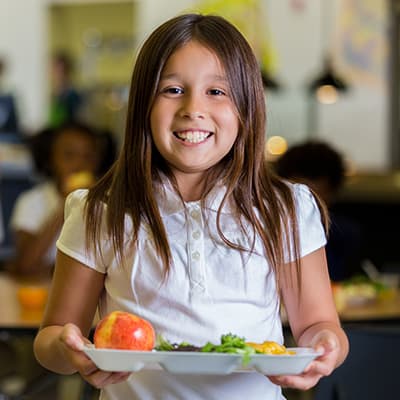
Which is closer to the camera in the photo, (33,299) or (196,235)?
(196,235)

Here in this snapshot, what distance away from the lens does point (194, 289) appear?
1.38 m

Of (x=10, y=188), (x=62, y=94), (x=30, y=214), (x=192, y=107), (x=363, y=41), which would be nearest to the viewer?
(x=192, y=107)

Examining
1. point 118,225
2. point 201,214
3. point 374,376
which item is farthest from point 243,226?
point 374,376

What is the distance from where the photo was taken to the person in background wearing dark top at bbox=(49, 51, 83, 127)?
9.07 meters

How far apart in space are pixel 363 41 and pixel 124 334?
6.33 m

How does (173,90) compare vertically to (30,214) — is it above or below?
above

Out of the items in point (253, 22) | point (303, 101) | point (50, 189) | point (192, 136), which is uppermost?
point (192, 136)

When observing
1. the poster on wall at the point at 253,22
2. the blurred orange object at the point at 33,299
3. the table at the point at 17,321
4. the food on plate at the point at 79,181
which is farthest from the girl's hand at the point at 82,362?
the poster on wall at the point at 253,22

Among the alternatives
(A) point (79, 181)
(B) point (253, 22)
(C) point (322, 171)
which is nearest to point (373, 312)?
(C) point (322, 171)

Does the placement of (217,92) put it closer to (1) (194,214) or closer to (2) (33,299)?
(1) (194,214)

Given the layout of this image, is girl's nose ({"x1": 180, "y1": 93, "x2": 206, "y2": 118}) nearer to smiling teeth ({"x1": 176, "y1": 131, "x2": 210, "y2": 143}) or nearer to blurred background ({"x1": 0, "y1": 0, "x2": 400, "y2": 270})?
smiling teeth ({"x1": 176, "y1": 131, "x2": 210, "y2": 143})

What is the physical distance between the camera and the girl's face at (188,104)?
4.52ft

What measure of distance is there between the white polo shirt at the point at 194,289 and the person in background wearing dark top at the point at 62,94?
7.30m

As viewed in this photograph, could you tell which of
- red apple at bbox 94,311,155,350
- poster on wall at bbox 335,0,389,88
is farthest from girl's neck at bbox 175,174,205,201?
poster on wall at bbox 335,0,389,88
